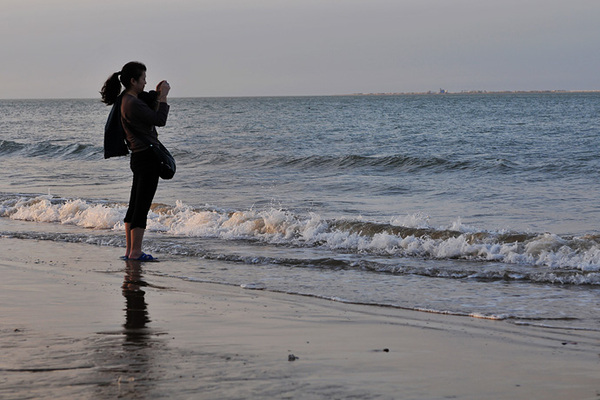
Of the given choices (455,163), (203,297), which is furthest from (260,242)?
(455,163)

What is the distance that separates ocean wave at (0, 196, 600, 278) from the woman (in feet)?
5.43

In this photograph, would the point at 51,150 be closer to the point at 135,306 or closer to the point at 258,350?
the point at 135,306

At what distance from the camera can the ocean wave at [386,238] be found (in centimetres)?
744

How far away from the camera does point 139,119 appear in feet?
22.0

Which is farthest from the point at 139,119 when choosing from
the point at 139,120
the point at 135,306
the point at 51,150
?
the point at 51,150

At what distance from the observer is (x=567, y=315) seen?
547 centimetres

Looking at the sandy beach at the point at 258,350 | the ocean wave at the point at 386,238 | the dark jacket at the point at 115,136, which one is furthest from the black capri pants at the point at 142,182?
the ocean wave at the point at 386,238

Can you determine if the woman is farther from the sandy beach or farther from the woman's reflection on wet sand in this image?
the sandy beach

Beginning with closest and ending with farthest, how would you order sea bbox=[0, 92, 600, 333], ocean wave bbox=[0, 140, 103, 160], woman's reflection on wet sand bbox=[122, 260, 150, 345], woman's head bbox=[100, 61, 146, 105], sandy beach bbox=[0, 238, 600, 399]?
sandy beach bbox=[0, 238, 600, 399]
woman's reflection on wet sand bbox=[122, 260, 150, 345]
sea bbox=[0, 92, 600, 333]
woman's head bbox=[100, 61, 146, 105]
ocean wave bbox=[0, 140, 103, 160]

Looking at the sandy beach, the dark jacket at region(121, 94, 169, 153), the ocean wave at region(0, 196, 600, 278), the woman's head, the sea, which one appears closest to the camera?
the sandy beach

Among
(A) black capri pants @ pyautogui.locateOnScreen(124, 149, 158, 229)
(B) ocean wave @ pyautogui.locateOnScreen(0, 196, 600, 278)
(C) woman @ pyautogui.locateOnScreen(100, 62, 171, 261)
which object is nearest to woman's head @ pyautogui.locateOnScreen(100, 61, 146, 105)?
(C) woman @ pyautogui.locateOnScreen(100, 62, 171, 261)

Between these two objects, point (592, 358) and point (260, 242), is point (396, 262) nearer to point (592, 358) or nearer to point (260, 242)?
point (260, 242)

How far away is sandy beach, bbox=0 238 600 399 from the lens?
3361mm

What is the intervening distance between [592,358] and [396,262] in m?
3.85
